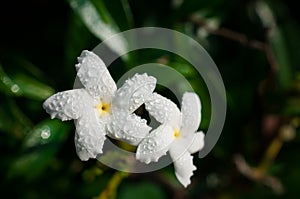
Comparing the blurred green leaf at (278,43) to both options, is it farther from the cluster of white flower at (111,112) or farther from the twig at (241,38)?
the cluster of white flower at (111,112)

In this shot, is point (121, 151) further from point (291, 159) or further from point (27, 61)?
point (291, 159)

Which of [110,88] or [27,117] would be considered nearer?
[110,88]

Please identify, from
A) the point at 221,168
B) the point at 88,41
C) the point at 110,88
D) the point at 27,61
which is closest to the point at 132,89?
the point at 110,88

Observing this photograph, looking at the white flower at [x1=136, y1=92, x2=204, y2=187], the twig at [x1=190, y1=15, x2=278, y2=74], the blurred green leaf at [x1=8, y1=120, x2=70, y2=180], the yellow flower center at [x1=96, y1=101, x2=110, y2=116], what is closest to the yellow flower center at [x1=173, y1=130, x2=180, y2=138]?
the white flower at [x1=136, y1=92, x2=204, y2=187]

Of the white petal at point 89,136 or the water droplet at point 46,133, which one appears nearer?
the white petal at point 89,136

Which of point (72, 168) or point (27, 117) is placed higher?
point (27, 117)

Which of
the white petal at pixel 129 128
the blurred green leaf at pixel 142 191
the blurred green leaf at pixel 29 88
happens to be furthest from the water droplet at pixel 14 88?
the blurred green leaf at pixel 142 191
